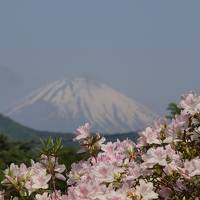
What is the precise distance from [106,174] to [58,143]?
0.53 metres

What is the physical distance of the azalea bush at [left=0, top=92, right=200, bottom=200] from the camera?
15.5ft

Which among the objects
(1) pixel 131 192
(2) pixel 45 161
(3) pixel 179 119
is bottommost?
(1) pixel 131 192

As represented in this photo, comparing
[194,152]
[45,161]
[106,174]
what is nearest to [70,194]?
[106,174]

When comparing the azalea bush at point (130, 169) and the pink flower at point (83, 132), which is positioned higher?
the pink flower at point (83, 132)

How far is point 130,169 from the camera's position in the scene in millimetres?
5352

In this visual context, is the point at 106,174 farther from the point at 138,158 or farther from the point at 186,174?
the point at 138,158

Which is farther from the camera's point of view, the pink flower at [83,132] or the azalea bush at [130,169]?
the pink flower at [83,132]

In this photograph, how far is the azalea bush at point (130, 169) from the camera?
15.5 ft

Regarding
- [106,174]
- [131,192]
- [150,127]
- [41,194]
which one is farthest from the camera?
[150,127]

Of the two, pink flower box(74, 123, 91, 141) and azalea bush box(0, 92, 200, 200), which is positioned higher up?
pink flower box(74, 123, 91, 141)

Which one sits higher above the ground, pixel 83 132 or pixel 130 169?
pixel 83 132

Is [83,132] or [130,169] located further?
[83,132]

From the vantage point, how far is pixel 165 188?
514 centimetres

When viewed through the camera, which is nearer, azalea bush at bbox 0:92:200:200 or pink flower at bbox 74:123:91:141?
azalea bush at bbox 0:92:200:200
